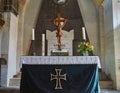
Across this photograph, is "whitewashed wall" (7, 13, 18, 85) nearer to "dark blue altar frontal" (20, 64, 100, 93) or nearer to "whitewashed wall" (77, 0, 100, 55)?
"dark blue altar frontal" (20, 64, 100, 93)

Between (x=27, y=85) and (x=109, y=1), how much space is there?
408cm

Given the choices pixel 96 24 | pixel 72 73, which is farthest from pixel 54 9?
pixel 72 73

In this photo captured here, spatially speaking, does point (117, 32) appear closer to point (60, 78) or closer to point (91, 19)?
point (91, 19)

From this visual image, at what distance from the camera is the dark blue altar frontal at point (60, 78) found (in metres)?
4.05

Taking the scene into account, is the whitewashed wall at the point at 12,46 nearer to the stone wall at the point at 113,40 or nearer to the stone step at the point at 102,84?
the stone step at the point at 102,84

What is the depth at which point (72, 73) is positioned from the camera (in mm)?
4121

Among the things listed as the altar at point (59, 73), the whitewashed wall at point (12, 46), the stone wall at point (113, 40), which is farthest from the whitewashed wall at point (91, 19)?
the altar at point (59, 73)

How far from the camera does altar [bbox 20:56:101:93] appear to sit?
408cm

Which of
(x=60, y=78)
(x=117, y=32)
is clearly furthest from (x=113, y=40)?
(x=60, y=78)

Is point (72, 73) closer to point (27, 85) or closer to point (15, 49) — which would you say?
point (27, 85)

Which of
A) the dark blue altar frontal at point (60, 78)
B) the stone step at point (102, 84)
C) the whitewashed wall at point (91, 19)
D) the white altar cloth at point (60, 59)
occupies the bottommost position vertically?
the stone step at point (102, 84)

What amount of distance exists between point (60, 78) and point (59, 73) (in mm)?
109

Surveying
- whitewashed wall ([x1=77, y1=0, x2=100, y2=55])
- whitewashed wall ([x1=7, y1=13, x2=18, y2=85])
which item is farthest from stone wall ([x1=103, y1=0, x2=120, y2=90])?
whitewashed wall ([x1=7, y1=13, x2=18, y2=85])

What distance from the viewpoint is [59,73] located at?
4098 mm
